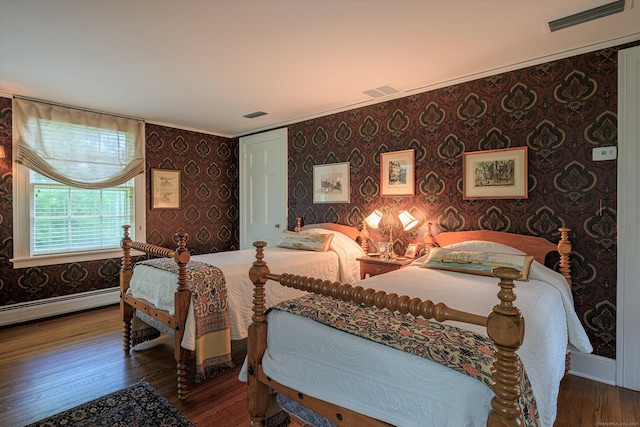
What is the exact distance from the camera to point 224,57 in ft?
8.93

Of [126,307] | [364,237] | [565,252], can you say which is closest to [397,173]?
[364,237]

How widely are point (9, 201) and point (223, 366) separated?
10.7 feet

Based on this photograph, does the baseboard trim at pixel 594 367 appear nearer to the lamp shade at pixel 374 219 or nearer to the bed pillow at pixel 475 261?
the bed pillow at pixel 475 261

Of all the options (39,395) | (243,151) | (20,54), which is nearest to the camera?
(39,395)

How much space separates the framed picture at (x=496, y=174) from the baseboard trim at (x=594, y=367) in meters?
1.36

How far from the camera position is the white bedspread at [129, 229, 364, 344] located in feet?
8.35

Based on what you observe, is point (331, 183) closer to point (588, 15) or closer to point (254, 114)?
point (254, 114)

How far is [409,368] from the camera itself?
1213mm

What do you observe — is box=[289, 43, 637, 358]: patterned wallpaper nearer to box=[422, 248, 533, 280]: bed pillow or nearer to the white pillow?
the white pillow

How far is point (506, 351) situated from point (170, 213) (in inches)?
193

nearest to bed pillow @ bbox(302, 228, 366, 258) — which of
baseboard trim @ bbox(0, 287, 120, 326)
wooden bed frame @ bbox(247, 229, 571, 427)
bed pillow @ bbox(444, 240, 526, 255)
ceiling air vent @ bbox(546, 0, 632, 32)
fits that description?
bed pillow @ bbox(444, 240, 526, 255)

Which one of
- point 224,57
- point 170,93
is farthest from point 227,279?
point 170,93

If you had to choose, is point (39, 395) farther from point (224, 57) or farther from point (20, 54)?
point (224, 57)

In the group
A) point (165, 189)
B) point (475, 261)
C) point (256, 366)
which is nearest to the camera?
point (256, 366)
